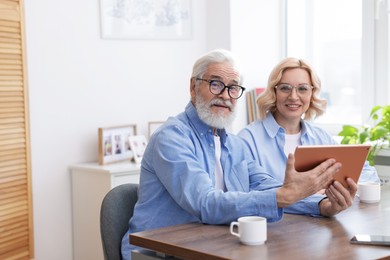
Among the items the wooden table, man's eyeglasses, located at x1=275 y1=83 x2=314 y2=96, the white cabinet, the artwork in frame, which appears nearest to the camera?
the wooden table

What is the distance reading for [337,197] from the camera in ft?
7.04

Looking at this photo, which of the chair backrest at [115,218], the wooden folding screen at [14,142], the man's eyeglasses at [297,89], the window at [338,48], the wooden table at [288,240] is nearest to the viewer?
the wooden table at [288,240]

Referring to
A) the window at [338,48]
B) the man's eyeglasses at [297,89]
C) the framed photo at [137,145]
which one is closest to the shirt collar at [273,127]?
the man's eyeglasses at [297,89]

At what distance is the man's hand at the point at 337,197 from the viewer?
2148 mm

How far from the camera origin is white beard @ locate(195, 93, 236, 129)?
2.30 metres

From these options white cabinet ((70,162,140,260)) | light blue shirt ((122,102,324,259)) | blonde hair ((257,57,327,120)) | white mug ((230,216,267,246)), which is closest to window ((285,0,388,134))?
blonde hair ((257,57,327,120))

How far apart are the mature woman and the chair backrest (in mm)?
713

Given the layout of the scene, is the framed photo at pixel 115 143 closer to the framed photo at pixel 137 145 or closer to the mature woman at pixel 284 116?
the framed photo at pixel 137 145

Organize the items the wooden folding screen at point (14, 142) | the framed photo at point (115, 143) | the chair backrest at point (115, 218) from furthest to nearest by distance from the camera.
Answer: the framed photo at point (115, 143) < the wooden folding screen at point (14, 142) < the chair backrest at point (115, 218)

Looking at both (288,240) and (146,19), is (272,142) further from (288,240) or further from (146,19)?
(146,19)

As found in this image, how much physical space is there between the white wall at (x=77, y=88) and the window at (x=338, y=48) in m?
0.55

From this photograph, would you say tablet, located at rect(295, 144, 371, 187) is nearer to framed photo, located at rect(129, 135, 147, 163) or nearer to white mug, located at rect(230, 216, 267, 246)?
white mug, located at rect(230, 216, 267, 246)

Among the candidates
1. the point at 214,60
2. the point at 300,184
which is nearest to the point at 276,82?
the point at 214,60

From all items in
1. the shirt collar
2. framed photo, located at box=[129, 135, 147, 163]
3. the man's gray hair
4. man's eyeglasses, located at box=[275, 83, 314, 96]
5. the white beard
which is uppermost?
the man's gray hair
